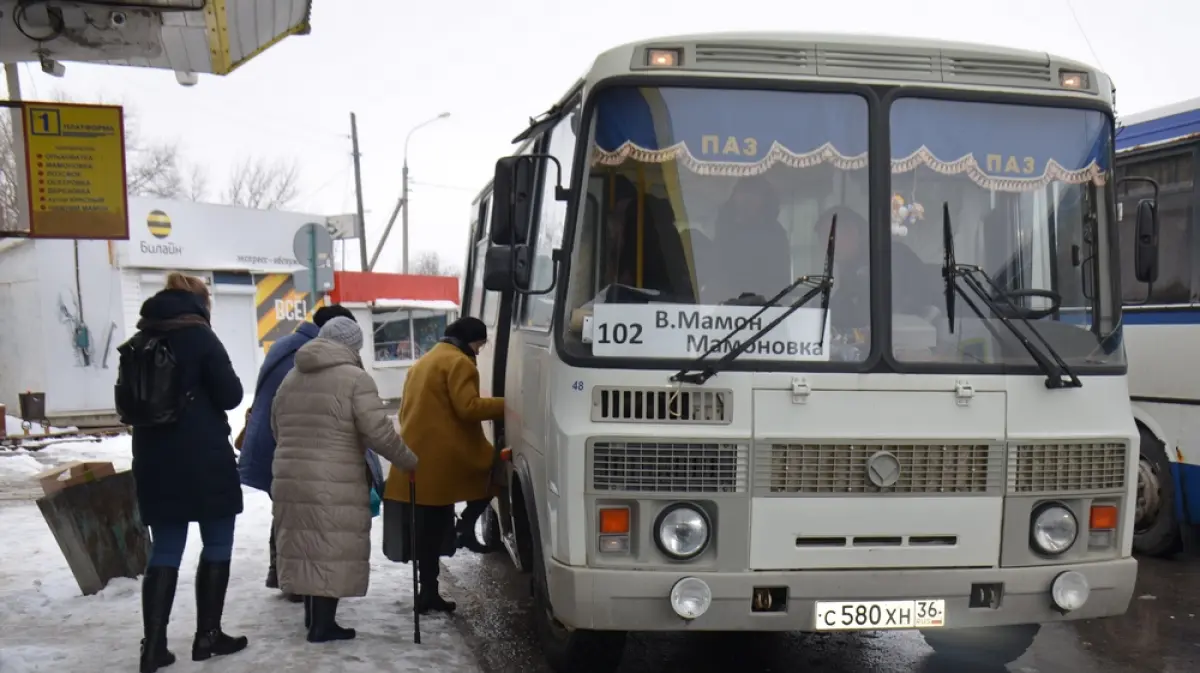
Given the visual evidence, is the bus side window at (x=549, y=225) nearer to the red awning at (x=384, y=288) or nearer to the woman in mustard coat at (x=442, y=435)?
the woman in mustard coat at (x=442, y=435)

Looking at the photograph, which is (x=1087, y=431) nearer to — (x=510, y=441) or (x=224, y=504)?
(x=510, y=441)

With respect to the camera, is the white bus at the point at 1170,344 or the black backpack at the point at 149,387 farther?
the white bus at the point at 1170,344

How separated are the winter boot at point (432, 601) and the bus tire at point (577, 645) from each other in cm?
150

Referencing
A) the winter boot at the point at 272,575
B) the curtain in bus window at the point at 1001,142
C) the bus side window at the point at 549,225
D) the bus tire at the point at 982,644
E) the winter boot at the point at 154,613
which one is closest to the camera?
the curtain in bus window at the point at 1001,142

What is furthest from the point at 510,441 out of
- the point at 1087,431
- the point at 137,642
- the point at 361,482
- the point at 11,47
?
the point at 11,47

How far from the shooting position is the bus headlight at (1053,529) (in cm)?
437

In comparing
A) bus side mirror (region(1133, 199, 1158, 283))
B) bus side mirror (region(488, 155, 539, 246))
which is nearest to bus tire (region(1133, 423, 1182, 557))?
bus side mirror (region(1133, 199, 1158, 283))

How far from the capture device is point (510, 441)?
19.2 ft

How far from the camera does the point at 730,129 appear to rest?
4336mm

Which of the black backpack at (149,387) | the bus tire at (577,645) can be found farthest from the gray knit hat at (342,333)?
the bus tire at (577,645)

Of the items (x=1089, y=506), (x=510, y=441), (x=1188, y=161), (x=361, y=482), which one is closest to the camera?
(x=1089, y=506)

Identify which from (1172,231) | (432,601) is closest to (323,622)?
(432,601)

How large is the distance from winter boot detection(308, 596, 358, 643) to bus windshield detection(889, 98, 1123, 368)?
3200 millimetres

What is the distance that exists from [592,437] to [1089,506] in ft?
7.23
